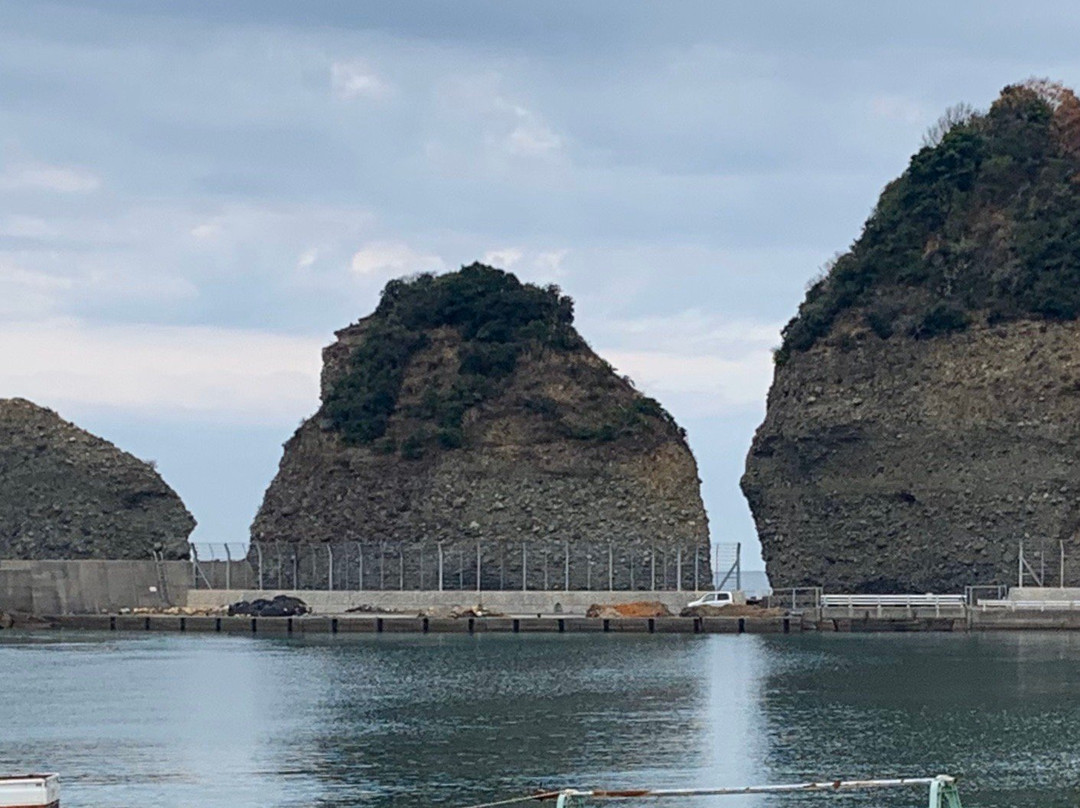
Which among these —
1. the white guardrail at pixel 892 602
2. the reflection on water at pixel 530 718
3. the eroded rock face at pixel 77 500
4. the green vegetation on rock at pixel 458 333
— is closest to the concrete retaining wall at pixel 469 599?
the eroded rock face at pixel 77 500

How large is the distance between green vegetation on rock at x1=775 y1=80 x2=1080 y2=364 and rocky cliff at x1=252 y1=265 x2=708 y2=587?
10994 mm

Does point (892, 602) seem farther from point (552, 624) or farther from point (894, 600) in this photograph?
point (552, 624)

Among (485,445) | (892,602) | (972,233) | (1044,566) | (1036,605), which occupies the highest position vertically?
(972,233)

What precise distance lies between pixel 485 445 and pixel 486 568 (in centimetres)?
1013

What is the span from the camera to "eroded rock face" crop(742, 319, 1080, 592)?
10544 centimetres

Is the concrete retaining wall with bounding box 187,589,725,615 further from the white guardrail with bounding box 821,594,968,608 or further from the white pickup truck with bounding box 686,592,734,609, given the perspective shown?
the white guardrail with bounding box 821,594,968,608

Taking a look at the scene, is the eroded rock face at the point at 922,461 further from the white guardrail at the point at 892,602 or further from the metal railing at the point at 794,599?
the white guardrail at the point at 892,602

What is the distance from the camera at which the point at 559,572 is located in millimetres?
113938

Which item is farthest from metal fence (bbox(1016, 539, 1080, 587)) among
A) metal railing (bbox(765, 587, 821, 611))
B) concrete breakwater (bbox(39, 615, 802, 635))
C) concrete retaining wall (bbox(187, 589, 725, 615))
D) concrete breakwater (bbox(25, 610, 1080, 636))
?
concrete retaining wall (bbox(187, 589, 725, 615))

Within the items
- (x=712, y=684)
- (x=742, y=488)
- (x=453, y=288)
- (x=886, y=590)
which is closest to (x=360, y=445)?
(x=453, y=288)

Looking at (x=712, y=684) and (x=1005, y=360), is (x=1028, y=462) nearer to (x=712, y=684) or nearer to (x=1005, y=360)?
(x=1005, y=360)

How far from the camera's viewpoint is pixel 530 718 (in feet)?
196

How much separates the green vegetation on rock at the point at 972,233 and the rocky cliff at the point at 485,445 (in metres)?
11.0

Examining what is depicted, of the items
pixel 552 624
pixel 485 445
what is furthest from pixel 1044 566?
pixel 485 445
